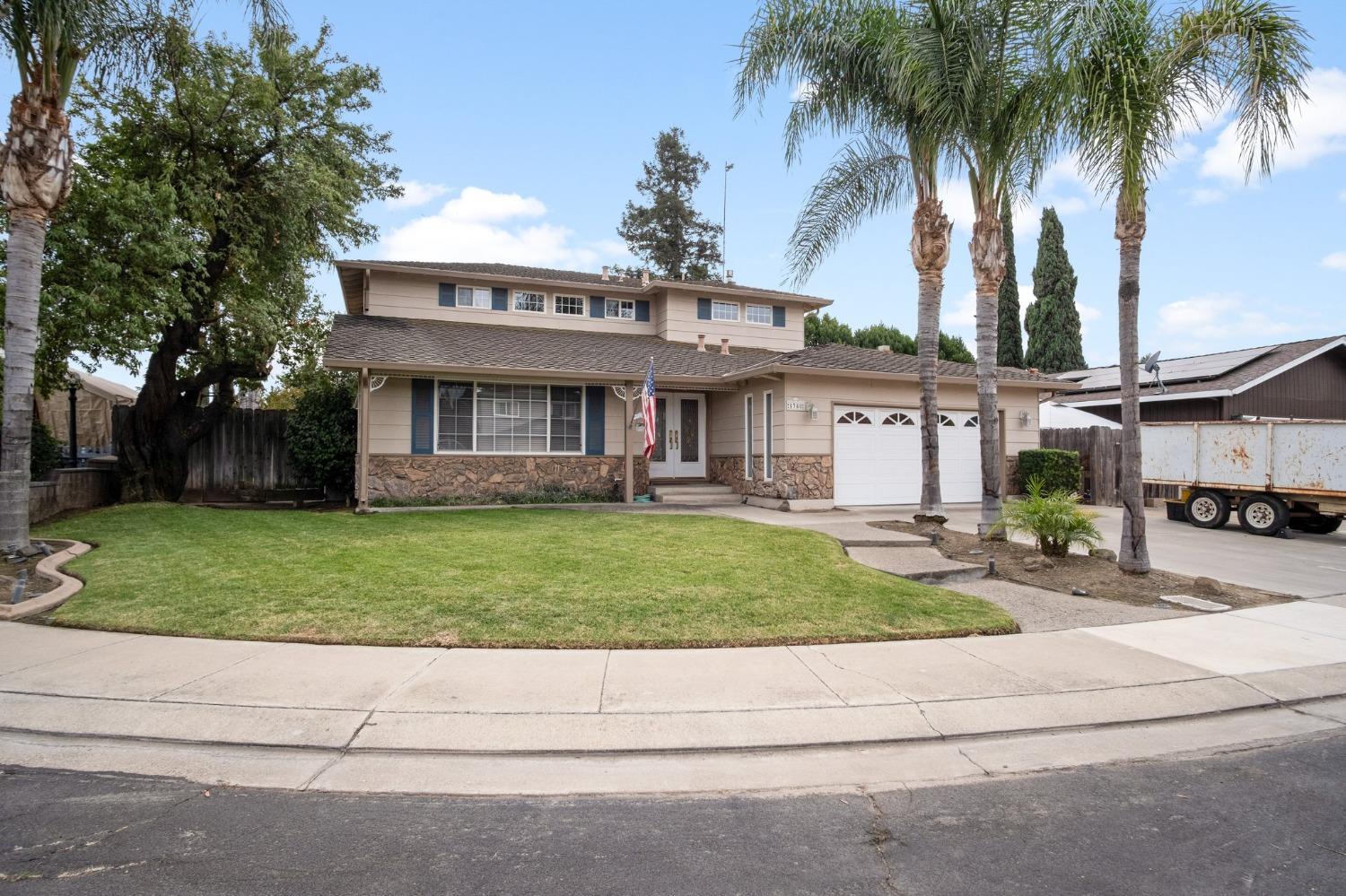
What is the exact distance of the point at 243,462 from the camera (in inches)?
696

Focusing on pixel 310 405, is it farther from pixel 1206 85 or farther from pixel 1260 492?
pixel 1260 492

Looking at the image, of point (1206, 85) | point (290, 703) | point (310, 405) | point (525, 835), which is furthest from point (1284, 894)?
point (310, 405)

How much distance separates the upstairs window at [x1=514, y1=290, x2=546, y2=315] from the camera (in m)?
20.5

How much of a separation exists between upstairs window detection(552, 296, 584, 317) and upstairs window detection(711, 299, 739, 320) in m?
4.05

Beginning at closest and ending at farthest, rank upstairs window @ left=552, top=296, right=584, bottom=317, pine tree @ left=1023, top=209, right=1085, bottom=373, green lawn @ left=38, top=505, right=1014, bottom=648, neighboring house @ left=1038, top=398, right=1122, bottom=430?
green lawn @ left=38, top=505, right=1014, bottom=648 → neighboring house @ left=1038, top=398, right=1122, bottom=430 → upstairs window @ left=552, top=296, right=584, bottom=317 → pine tree @ left=1023, top=209, right=1085, bottom=373

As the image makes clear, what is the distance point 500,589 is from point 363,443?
28.6 feet

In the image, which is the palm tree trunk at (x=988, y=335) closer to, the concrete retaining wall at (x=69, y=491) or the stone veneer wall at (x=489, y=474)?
the stone veneer wall at (x=489, y=474)

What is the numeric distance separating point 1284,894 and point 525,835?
10.6 ft

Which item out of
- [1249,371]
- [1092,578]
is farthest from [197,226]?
[1249,371]

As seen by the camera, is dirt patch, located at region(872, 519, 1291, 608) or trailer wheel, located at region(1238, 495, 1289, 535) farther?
trailer wheel, located at region(1238, 495, 1289, 535)

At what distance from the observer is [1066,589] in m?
8.45

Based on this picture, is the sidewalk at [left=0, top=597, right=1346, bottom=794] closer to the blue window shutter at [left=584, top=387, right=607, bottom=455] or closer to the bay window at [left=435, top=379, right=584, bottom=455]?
the bay window at [left=435, top=379, right=584, bottom=455]

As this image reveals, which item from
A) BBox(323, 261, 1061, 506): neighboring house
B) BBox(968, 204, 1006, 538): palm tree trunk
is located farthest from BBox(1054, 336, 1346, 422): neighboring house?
BBox(968, 204, 1006, 538): palm tree trunk

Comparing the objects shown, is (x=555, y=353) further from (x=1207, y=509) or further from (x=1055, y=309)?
(x=1055, y=309)
